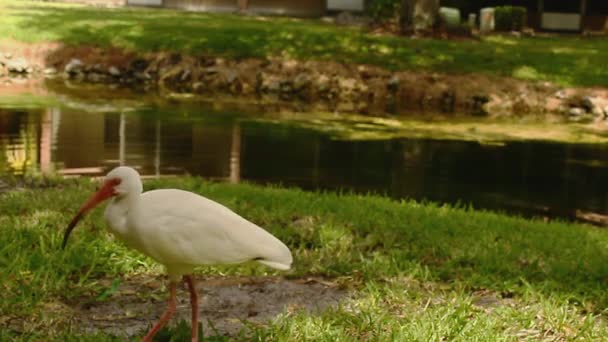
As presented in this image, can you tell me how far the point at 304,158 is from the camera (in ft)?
43.3

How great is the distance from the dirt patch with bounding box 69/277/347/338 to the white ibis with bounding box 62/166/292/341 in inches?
27.8

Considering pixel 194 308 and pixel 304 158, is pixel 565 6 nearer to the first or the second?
pixel 304 158

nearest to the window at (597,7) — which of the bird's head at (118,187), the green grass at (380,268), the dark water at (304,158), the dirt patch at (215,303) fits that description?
the dark water at (304,158)

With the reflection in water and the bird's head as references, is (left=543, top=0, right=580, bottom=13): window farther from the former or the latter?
the bird's head

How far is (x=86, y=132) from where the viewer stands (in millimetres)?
14172

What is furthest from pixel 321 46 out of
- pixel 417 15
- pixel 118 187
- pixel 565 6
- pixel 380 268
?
pixel 118 187

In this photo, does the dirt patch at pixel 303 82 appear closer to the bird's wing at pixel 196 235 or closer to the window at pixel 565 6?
the bird's wing at pixel 196 235

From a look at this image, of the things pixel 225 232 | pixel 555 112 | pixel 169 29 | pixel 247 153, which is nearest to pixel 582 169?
pixel 247 153

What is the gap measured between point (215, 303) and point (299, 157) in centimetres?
794

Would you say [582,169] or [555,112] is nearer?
[582,169]

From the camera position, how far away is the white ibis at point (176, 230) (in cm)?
409

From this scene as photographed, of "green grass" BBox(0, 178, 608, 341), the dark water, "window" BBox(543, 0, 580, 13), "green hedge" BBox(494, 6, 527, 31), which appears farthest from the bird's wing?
"window" BBox(543, 0, 580, 13)

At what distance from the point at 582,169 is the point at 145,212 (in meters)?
10.6

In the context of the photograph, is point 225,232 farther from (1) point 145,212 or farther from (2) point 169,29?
(2) point 169,29
